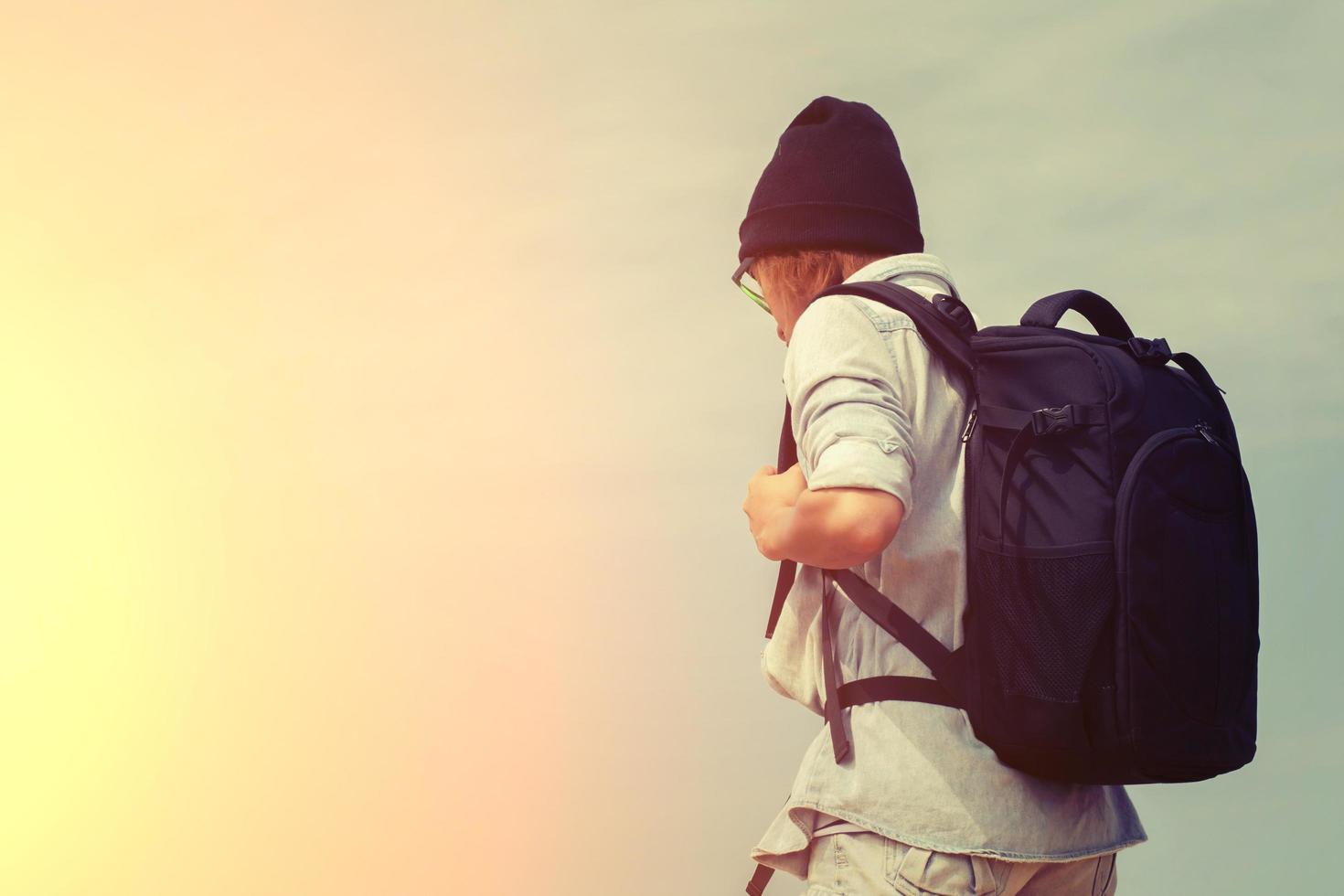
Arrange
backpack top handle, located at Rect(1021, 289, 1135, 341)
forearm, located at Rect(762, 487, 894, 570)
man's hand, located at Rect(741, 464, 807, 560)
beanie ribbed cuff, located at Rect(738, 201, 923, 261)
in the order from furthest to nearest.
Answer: beanie ribbed cuff, located at Rect(738, 201, 923, 261), backpack top handle, located at Rect(1021, 289, 1135, 341), man's hand, located at Rect(741, 464, 807, 560), forearm, located at Rect(762, 487, 894, 570)

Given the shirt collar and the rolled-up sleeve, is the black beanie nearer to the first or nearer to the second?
the shirt collar

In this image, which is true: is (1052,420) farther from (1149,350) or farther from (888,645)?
(888,645)

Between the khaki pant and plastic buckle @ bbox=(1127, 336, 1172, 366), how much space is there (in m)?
0.57

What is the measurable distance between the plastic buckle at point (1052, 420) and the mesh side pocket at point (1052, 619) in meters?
0.14

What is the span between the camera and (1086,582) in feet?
4.45

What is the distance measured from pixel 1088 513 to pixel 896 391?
0.77 ft

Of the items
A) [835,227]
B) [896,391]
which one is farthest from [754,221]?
[896,391]

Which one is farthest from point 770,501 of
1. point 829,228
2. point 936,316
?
point 829,228

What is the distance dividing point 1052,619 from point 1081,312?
0.44 metres

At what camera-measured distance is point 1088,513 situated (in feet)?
4.50

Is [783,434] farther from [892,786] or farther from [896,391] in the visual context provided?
[892,786]

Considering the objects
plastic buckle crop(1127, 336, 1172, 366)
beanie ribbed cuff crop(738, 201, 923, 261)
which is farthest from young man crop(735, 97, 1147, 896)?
plastic buckle crop(1127, 336, 1172, 366)

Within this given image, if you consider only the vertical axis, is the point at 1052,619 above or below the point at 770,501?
below

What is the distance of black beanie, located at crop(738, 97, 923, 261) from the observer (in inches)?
65.3
